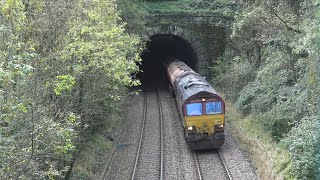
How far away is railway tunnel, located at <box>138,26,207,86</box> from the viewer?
32000mm

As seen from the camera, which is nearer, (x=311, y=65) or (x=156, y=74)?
(x=311, y=65)

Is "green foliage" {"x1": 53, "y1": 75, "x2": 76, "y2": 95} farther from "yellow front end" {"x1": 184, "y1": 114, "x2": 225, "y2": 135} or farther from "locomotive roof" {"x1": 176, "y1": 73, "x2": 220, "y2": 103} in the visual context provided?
"yellow front end" {"x1": 184, "y1": 114, "x2": 225, "y2": 135}

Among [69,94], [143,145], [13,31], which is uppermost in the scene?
[13,31]

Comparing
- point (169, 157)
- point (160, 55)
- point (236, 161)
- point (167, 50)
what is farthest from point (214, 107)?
point (160, 55)

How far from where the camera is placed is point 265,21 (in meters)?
18.6

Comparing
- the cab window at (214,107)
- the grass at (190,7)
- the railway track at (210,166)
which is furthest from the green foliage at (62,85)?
the grass at (190,7)

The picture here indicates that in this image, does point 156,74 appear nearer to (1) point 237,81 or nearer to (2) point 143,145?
(1) point 237,81

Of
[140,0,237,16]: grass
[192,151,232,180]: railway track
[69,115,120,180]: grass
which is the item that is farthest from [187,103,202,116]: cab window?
[140,0,237,16]: grass

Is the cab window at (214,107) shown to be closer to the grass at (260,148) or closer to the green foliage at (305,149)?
the grass at (260,148)

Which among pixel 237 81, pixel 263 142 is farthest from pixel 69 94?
pixel 237 81

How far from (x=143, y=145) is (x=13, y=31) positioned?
10.7 meters

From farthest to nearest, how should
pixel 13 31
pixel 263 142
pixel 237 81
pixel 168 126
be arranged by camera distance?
1. pixel 237 81
2. pixel 168 126
3. pixel 263 142
4. pixel 13 31

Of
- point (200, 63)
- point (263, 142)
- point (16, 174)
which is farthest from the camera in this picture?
point (200, 63)

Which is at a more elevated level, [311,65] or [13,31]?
[13,31]
